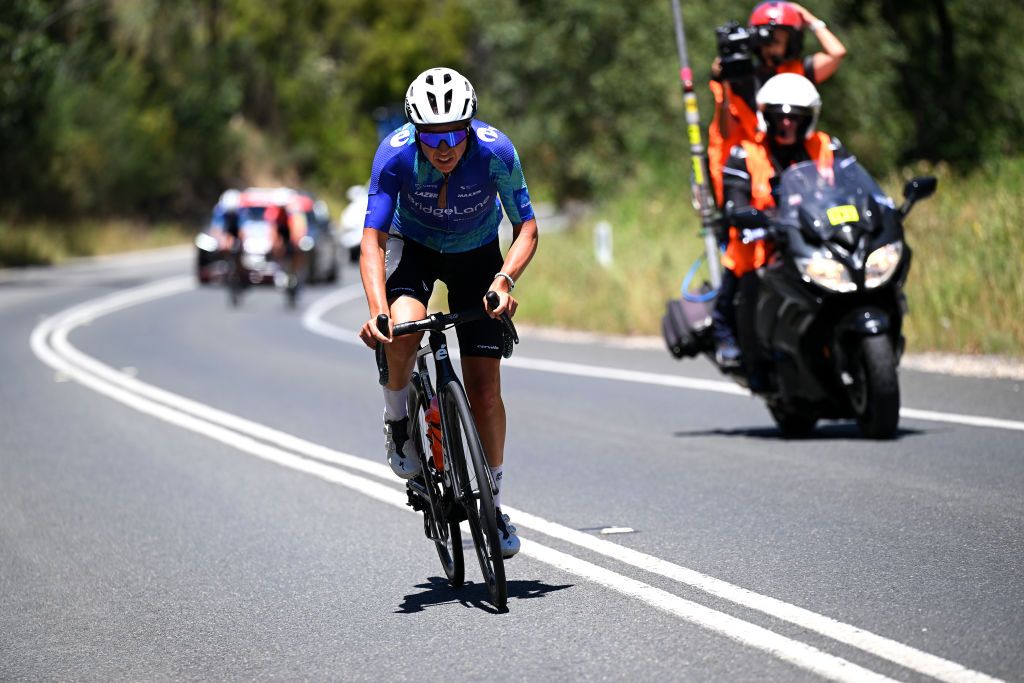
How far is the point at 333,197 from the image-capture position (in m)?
77.4

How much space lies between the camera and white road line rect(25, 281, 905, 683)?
17.1 ft

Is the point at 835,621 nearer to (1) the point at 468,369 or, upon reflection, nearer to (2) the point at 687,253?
(1) the point at 468,369

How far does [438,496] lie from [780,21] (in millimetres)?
5088

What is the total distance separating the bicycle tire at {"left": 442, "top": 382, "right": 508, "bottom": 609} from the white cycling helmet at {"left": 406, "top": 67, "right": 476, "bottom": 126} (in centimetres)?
94

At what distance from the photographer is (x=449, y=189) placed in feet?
21.2

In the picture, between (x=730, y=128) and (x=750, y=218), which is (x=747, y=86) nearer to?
(x=730, y=128)

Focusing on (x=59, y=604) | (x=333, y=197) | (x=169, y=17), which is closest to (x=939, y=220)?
(x=59, y=604)

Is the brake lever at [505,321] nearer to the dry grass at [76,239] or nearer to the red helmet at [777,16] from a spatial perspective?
the red helmet at [777,16]

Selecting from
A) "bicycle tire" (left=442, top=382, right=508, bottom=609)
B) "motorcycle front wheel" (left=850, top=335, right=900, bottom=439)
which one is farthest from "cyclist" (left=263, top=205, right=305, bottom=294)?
"bicycle tire" (left=442, top=382, right=508, bottom=609)

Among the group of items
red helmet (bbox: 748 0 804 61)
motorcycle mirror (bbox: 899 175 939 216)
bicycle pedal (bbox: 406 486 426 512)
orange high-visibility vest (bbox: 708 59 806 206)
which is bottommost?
bicycle pedal (bbox: 406 486 426 512)

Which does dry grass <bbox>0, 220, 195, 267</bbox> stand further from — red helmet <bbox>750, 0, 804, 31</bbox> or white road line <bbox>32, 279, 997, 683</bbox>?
red helmet <bbox>750, 0, 804, 31</bbox>

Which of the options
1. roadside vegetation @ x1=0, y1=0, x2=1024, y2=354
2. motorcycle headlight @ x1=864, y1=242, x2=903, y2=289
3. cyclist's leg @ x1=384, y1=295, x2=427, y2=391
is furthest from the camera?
roadside vegetation @ x1=0, y1=0, x2=1024, y2=354

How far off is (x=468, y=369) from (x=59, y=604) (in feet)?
6.05

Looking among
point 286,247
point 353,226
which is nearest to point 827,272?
point 286,247
